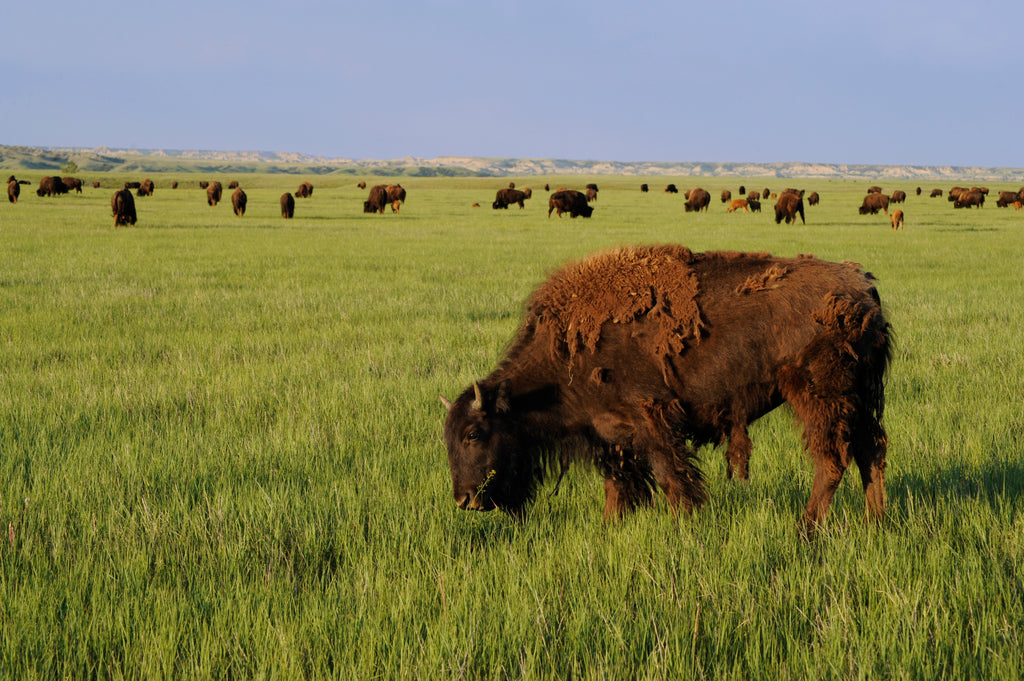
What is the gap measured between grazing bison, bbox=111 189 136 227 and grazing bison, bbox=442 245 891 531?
31147 mm

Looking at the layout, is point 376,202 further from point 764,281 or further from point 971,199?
point 971,199

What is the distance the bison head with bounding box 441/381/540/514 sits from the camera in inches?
151

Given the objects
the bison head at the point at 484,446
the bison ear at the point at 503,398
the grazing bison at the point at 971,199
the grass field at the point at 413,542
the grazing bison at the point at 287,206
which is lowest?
the grass field at the point at 413,542

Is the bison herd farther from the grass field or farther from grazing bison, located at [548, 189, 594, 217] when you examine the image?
the grass field

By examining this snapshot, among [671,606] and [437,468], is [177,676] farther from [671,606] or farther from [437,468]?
[437,468]

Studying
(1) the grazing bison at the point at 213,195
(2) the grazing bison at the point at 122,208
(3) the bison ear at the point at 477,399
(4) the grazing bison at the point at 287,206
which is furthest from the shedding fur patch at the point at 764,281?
(1) the grazing bison at the point at 213,195

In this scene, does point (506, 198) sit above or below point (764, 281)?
above

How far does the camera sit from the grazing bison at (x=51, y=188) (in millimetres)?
60469

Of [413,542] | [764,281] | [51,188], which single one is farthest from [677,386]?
[51,188]

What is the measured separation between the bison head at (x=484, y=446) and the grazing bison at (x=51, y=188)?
67611 mm

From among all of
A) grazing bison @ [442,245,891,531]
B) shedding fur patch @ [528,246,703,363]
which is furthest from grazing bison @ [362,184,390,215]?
grazing bison @ [442,245,891,531]

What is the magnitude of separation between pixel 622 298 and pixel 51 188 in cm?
6987

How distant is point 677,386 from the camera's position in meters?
3.91

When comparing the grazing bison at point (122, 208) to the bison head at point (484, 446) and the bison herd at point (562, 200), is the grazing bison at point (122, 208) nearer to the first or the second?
the bison herd at point (562, 200)
